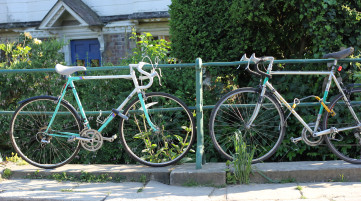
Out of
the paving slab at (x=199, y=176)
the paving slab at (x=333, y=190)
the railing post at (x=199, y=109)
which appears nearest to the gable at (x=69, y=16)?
the railing post at (x=199, y=109)

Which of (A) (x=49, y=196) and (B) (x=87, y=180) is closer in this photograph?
(A) (x=49, y=196)

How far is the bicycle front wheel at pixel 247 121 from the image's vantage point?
162 inches

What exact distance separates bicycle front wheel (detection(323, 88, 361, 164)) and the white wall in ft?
25.4

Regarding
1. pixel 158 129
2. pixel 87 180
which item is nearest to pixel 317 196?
pixel 158 129

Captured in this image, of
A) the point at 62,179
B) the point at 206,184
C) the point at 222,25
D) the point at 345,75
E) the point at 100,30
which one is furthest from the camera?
the point at 100,30

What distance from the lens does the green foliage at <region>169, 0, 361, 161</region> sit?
181 inches

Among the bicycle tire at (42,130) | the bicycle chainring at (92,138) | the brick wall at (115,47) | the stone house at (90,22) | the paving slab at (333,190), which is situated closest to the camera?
the paving slab at (333,190)

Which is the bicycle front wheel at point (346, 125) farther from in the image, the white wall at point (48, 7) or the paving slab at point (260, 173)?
the white wall at point (48, 7)

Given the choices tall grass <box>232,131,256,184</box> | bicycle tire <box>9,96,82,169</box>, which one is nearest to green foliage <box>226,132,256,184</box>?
tall grass <box>232,131,256,184</box>

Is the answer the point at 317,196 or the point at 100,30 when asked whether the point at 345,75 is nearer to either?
the point at 317,196

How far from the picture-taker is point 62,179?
4145 mm

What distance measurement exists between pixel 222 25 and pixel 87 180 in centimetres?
333

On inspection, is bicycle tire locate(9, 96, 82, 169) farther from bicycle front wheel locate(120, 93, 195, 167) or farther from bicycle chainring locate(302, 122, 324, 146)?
bicycle chainring locate(302, 122, 324, 146)

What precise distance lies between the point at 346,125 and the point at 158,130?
2.04 metres
